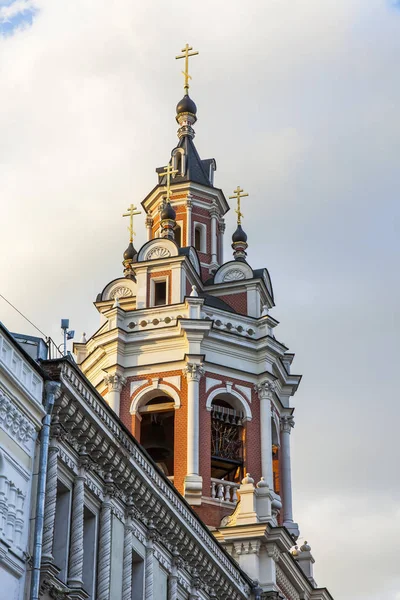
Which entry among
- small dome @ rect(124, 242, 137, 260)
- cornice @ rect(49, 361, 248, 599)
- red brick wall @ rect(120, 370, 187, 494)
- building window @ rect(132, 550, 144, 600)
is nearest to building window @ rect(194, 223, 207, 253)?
small dome @ rect(124, 242, 137, 260)

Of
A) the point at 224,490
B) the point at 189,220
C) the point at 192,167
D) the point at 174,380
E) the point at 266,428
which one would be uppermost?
the point at 192,167

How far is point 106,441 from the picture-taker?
87.9 ft

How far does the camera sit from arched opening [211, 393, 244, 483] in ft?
151

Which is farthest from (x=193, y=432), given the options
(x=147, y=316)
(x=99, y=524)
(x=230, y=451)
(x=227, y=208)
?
(x=99, y=524)

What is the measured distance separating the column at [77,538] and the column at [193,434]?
17887mm

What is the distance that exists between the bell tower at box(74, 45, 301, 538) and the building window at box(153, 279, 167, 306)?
5 centimetres

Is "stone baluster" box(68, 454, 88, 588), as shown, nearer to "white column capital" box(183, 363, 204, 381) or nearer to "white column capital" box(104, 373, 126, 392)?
"white column capital" box(183, 363, 204, 381)

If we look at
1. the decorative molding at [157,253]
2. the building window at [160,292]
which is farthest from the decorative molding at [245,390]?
the decorative molding at [157,253]

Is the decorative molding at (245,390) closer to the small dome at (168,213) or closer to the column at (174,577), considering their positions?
the small dome at (168,213)

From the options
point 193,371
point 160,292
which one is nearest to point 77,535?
point 193,371

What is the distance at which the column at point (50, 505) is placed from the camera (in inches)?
921

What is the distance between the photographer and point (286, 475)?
159 feet

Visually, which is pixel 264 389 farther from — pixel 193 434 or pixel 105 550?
pixel 105 550

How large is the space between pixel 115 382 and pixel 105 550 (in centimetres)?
2017
